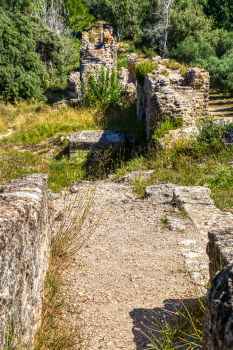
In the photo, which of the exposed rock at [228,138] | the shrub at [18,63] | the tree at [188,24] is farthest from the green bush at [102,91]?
the tree at [188,24]

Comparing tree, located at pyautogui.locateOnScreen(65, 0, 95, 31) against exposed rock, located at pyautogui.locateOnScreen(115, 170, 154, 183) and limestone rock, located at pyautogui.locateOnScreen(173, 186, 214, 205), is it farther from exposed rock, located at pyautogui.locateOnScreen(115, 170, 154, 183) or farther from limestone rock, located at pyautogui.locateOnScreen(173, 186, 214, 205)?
limestone rock, located at pyautogui.locateOnScreen(173, 186, 214, 205)

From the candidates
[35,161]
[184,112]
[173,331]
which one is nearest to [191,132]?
[184,112]

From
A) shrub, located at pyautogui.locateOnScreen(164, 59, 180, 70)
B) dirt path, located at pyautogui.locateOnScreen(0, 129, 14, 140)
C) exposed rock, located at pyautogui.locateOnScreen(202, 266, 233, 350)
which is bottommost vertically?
dirt path, located at pyautogui.locateOnScreen(0, 129, 14, 140)

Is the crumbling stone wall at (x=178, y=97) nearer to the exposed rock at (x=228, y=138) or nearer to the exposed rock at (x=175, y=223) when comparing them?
the exposed rock at (x=228, y=138)

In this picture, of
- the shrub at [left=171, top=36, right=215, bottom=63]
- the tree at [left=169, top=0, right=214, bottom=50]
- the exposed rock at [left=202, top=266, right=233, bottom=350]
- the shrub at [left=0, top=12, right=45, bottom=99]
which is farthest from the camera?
the tree at [left=169, top=0, right=214, bottom=50]

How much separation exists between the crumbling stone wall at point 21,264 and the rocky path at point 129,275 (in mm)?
509

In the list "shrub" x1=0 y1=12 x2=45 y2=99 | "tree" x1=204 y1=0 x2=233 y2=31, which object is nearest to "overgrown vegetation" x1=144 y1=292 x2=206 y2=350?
"shrub" x1=0 y1=12 x2=45 y2=99

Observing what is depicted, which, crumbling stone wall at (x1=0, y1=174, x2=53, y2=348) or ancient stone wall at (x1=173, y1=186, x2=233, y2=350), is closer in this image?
ancient stone wall at (x1=173, y1=186, x2=233, y2=350)

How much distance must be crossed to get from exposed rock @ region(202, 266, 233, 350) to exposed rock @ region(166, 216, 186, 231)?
2.83 meters

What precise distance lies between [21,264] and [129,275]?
5.27 feet

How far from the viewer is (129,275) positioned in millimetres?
3242

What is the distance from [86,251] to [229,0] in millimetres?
37612

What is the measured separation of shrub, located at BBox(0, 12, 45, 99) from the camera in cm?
1711

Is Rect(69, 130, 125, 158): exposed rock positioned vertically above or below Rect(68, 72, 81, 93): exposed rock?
below
